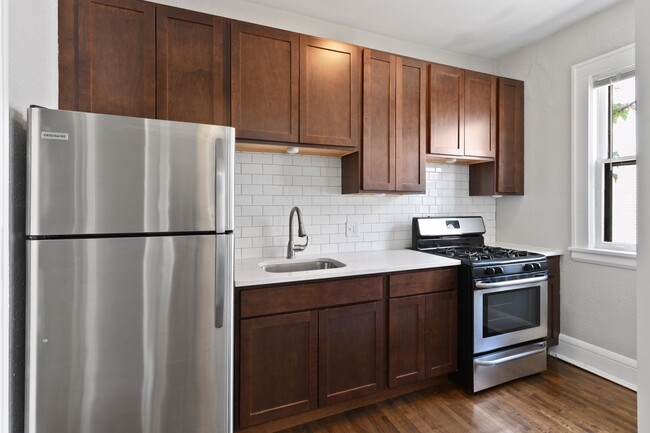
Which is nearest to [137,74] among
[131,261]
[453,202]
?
[131,261]

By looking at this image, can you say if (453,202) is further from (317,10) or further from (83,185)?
(83,185)

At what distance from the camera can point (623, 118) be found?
8.22 ft

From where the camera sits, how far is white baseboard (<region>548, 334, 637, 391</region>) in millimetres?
2377

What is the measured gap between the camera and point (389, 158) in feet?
8.24

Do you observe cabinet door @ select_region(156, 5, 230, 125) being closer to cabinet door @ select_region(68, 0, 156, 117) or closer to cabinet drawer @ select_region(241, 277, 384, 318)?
cabinet door @ select_region(68, 0, 156, 117)

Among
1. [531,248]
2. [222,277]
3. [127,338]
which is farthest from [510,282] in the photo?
[127,338]

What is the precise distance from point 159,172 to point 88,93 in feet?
2.73

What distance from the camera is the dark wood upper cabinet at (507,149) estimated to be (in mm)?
3002

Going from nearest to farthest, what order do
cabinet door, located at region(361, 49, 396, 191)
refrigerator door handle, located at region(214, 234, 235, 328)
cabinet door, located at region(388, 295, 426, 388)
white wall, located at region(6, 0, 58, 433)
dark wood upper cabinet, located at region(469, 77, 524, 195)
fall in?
white wall, located at region(6, 0, 58, 433), refrigerator door handle, located at region(214, 234, 235, 328), cabinet door, located at region(388, 295, 426, 388), cabinet door, located at region(361, 49, 396, 191), dark wood upper cabinet, located at region(469, 77, 524, 195)

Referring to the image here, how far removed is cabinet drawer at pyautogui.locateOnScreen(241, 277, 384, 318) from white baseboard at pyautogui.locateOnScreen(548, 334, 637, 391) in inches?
72.7

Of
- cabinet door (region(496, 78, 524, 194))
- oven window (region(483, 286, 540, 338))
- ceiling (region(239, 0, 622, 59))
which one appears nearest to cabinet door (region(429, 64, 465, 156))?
ceiling (region(239, 0, 622, 59))

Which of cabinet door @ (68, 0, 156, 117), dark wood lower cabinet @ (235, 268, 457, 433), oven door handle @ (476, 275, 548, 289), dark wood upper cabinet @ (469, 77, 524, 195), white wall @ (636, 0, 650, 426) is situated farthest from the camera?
dark wood upper cabinet @ (469, 77, 524, 195)

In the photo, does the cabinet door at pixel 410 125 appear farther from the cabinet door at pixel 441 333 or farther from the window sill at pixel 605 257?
the window sill at pixel 605 257

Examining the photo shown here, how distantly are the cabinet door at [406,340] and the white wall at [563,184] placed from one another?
145cm
